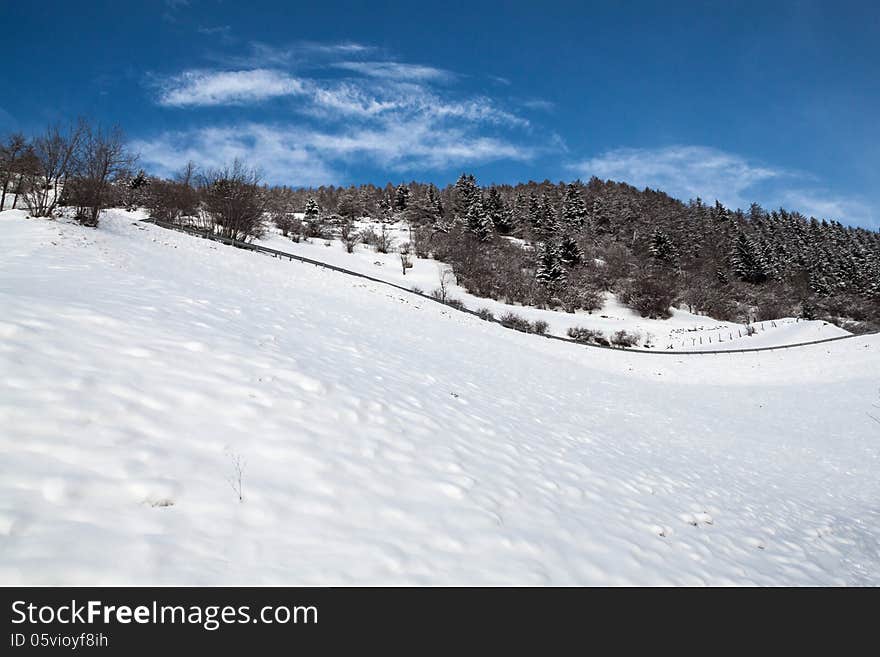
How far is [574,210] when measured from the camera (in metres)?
76.5

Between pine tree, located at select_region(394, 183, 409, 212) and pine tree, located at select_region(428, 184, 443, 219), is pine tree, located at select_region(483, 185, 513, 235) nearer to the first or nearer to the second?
pine tree, located at select_region(428, 184, 443, 219)

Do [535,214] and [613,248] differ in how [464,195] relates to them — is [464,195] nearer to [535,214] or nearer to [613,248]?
[535,214]

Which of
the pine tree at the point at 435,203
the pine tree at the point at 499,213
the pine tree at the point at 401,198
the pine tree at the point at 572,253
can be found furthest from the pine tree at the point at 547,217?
the pine tree at the point at 401,198

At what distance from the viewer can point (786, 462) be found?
10.3m

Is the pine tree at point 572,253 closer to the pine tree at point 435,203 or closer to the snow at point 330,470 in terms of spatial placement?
the pine tree at point 435,203

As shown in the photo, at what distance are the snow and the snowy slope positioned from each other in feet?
80.5

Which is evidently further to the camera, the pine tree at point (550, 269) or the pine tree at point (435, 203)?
the pine tree at point (435, 203)

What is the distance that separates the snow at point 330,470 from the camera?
2.59 m

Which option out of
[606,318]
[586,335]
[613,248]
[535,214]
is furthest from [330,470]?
[535,214]

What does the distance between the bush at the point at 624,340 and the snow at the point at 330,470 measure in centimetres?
2236

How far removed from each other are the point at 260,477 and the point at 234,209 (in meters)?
39.4

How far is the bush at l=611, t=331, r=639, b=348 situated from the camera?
33.5m

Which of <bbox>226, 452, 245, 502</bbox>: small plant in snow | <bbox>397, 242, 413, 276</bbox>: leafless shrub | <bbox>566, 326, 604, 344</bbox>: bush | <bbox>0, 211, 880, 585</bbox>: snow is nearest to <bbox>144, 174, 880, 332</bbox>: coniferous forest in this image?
<bbox>397, 242, 413, 276</bbox>: leafless shrub
